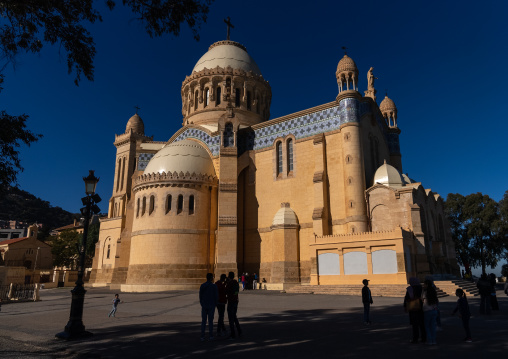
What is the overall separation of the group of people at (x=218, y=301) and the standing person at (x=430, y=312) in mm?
4223

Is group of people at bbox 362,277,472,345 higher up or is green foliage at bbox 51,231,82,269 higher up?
green foliage at bbox 51,231,82,269

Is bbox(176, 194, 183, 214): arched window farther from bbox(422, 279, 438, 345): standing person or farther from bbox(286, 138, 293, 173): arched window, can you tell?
bbox(422, 279, 438, 345): standing person

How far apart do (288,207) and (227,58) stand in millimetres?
18436

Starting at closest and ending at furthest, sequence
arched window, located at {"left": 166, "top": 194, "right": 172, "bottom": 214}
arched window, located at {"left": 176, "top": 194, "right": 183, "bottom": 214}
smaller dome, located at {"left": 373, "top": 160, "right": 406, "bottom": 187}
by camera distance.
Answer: smaller dome, located at {"left": 373, "top": 160, "right": 406, "bottom": 187} → arched window, located at {"left": 176, "top": 194, "right": 183, "bottom": 214} → arched window, located at {"left": 166, "top": 194, "right": 172, "bottom": 214}

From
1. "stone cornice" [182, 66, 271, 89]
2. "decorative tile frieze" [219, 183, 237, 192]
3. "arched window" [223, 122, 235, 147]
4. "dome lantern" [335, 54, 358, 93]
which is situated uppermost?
"stone cornice" [182, 66, 271, 89]

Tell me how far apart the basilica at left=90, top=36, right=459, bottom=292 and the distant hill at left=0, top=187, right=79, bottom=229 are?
12064cm

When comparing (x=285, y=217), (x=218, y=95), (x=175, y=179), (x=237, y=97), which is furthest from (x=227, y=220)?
(x=218, y=95)

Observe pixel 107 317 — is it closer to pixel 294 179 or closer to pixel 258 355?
pixel 258 355

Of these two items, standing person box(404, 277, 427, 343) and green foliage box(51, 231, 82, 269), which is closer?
standing person box(404, 277, 427, 343)

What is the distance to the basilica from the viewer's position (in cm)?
2377

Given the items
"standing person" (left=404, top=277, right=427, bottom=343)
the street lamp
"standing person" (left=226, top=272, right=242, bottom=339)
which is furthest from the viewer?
the street lamp

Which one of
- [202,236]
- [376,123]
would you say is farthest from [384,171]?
[202,236]

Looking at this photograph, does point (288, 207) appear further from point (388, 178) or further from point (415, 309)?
point (415, 309)

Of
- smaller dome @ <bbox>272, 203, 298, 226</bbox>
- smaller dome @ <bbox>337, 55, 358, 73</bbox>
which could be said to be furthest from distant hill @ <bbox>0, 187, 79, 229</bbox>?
smaller dome @ <bbox>337, 55, 358, 73</bbox>
